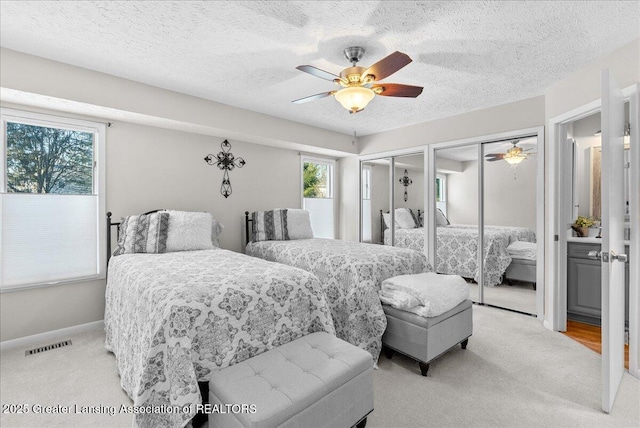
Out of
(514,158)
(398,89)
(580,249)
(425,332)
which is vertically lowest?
(425,332)

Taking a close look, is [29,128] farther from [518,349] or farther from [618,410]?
[618,410]

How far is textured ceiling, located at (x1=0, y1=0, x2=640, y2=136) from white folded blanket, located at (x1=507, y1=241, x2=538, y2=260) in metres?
1.73

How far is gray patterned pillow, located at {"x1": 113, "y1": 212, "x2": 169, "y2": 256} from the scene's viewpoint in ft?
9.76

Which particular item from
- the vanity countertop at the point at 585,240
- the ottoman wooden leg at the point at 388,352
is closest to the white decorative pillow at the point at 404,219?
the vanity countertop at the point at 585,240

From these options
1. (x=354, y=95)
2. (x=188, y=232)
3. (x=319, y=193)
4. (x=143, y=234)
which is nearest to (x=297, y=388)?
(x=354, y=95)

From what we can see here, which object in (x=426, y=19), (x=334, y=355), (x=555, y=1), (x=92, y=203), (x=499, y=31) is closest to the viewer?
(x=334, y=355)

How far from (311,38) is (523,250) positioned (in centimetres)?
336

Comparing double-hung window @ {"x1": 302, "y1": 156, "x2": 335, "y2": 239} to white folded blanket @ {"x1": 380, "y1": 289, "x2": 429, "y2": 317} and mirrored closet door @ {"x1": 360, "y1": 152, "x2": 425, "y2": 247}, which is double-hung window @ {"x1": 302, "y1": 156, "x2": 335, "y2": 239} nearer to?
mirrored closet door @ {"x1": 360, "y1": 152, "x2": 425, "y2": 247}

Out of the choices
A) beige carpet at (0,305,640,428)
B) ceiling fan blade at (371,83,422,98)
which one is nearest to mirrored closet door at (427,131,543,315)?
beige carpet at (0,305,640,428)

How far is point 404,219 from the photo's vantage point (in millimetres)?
4723

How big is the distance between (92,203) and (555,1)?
166 inches

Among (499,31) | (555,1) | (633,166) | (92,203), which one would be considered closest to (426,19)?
(499,31)

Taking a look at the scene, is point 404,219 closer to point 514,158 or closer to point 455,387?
point 514,158

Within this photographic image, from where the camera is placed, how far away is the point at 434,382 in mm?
Result: 2188
